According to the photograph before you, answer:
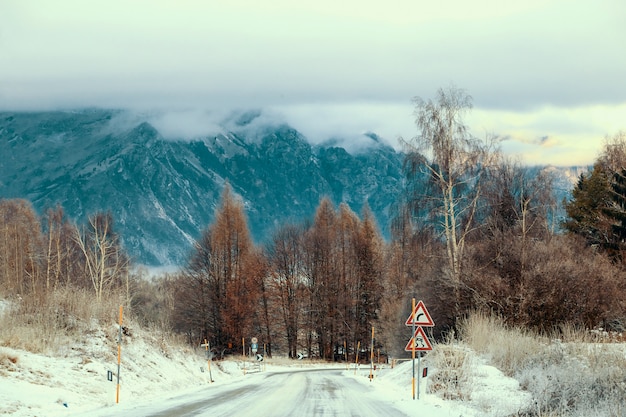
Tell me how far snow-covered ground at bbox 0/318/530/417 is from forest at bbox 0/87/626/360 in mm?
1516

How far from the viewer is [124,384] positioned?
77.4 feet

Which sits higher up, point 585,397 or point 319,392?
point 585,397

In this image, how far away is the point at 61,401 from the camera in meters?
18.4

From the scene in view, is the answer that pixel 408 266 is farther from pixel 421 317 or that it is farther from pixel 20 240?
pixel 421 317

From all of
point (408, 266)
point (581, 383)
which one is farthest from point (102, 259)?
point (581, 383)

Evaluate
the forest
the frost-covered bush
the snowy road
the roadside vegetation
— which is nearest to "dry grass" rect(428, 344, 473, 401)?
the roadside vegetation

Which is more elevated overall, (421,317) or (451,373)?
(421,317)

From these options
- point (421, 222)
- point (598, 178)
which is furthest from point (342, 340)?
point (421, 222)

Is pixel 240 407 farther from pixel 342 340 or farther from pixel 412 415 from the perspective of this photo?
pixel 342 340

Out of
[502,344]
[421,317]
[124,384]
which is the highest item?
[421,317]

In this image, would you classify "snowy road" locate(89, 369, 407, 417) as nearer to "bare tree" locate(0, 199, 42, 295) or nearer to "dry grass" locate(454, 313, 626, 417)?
"dry grass" locate(454, 313, 626, 417)

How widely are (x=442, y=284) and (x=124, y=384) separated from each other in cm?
1910

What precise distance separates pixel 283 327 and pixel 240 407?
57681mm

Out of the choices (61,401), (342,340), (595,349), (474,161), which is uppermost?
(474,161)
